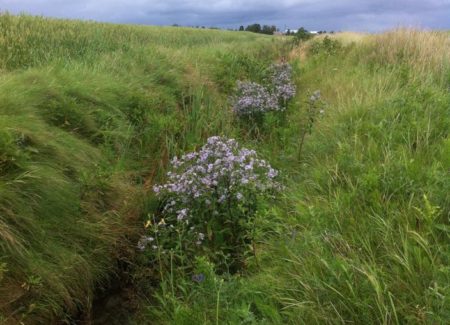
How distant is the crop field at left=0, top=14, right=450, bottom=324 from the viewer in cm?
256

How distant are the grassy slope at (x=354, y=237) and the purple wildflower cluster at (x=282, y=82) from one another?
2.33 metres

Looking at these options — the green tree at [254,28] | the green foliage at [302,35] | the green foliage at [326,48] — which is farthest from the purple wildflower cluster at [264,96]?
the green tree at [254,28]

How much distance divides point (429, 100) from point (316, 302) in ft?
11.4

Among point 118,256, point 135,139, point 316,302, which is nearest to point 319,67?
point 135,139

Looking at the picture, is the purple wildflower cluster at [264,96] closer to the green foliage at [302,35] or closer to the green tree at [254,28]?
the green foliage at [302,35]

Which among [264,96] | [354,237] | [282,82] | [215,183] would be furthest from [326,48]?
[354,237]

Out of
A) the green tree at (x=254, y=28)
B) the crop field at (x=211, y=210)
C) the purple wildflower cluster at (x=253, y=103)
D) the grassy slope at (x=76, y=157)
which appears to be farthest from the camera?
the green tree at (x=254, y=28)

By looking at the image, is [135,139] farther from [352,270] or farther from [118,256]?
[352,270]

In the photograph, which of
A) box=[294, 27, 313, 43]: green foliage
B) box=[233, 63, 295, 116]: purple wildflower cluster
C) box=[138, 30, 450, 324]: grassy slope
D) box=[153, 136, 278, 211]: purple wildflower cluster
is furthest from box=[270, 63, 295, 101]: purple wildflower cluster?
box=[294, 27, 313, 43]: green foliage

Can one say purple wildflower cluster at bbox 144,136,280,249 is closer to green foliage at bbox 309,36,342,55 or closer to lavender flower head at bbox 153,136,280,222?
lavender flower head at bbox 153,136,280,222

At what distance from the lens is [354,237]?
294cm

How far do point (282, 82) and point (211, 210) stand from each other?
5.42 metres

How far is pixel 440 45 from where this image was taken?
8.71 m

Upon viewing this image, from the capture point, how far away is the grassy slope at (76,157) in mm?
2984
